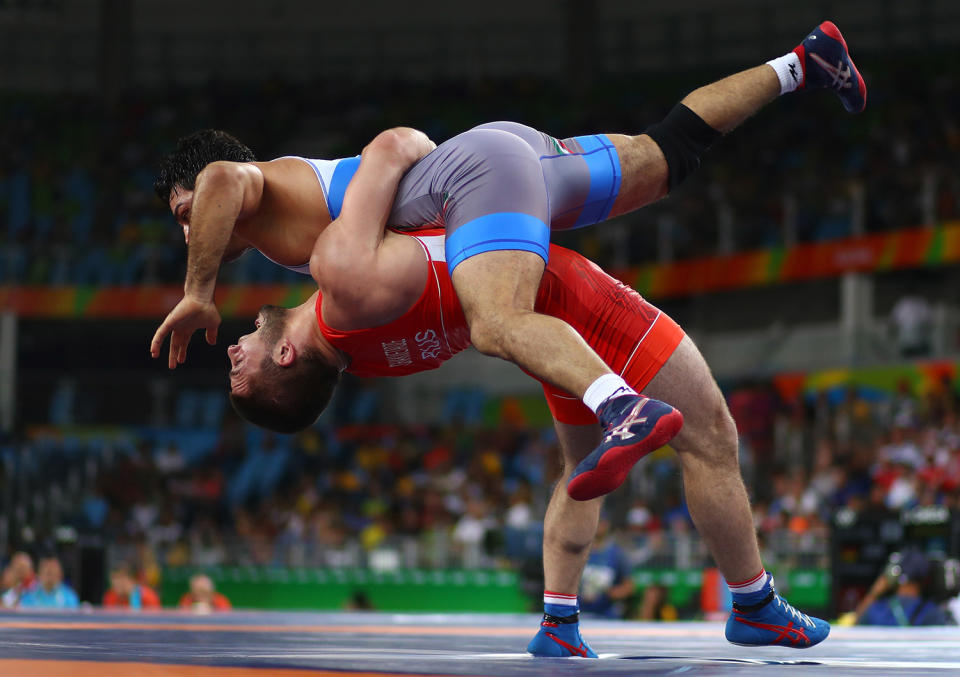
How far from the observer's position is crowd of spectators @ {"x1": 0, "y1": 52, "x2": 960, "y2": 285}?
1563 cm

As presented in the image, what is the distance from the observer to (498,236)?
270 centimetres

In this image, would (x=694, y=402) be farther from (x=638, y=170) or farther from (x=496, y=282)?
(x=496, y=282)

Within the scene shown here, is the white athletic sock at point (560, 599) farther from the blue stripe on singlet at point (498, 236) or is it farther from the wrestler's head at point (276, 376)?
the blue stripe on singlet at point (498, 236)

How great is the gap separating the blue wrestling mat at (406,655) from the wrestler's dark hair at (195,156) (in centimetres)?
110

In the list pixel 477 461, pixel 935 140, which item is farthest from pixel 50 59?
pixel 935 140

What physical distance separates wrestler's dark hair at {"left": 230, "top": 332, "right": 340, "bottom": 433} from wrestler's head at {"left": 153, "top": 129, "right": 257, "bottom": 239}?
44 centimetres

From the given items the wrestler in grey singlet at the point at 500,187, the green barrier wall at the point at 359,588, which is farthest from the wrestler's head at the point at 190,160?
the green barrier wall at the point at 359,588

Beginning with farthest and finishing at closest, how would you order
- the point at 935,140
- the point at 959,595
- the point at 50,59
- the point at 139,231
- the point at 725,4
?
the point at 50,59, the point at 725,4, the point at 139,231, the point at 935,140, the point at 959,595

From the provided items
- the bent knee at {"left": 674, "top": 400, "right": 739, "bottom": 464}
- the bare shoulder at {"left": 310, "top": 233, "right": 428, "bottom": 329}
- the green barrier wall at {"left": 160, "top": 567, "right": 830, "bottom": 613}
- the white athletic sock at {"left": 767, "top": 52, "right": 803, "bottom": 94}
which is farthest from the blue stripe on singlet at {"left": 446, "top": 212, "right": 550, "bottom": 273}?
the green barrier wall at {"left": 160, "top": 567, "right": 830, "bottom": 613}

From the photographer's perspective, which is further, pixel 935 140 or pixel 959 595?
pixel 935 140

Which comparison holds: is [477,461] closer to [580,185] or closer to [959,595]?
[959,595]

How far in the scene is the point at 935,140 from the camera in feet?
51.6

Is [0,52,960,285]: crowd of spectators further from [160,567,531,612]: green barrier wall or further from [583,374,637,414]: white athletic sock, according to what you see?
[583,374,637,414]: white athletic sock

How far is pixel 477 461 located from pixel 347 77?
10.5 metres
